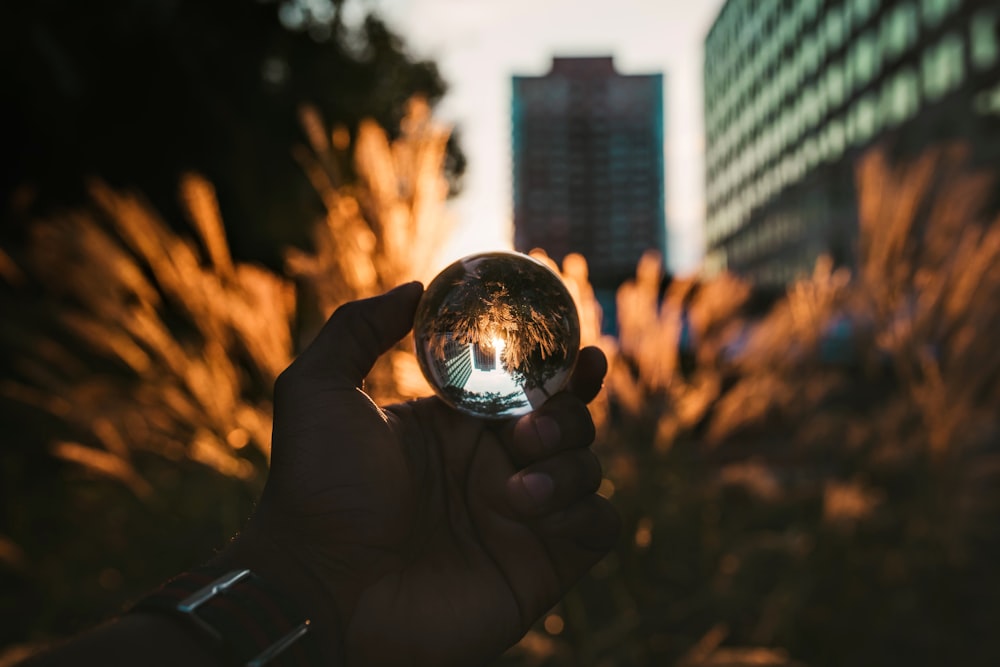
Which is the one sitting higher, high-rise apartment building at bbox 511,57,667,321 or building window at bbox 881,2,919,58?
high-rise apartment building at bbox 511,57,667,321

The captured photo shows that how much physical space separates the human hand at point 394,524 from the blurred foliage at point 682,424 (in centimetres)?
72

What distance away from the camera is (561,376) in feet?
4.49

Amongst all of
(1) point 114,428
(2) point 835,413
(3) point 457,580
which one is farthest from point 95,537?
(2) point 835,413

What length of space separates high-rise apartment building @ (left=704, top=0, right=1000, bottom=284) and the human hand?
16.4 m

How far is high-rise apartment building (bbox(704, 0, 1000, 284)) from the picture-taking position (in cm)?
3108

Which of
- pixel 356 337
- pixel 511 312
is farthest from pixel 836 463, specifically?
pixel 356 337

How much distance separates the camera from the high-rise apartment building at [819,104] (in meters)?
31.1

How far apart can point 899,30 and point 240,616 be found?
46.0 metres

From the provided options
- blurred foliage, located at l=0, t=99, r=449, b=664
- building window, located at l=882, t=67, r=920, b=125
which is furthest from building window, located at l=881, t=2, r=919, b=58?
blurred foliage, located at l=0, t=99, r=449, b=664

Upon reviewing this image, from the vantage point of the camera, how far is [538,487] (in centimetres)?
130

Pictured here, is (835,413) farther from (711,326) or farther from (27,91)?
(27,91)

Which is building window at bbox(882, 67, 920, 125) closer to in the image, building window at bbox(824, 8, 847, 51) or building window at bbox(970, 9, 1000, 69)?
building window at bbox(970, 9, 1000, 69)

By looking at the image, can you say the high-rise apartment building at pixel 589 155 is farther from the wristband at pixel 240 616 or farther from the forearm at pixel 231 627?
the wristband at pixel 240 616

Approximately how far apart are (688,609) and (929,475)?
1308 millimetres
